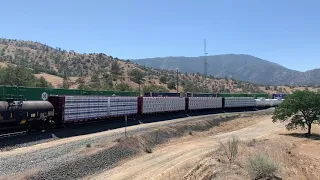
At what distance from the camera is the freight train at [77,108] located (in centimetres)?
2751

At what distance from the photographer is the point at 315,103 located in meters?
45.8

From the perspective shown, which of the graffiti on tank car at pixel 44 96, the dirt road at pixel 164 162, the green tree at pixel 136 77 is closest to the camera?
the dirt road at pixel 164 162

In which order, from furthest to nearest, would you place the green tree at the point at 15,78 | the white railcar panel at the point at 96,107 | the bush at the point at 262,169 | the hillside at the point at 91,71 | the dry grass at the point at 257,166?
1. the hillside at the point at 91,71
2. the green tree at the point at 15,78
3. the white railcar panel at the point at 96,107
4. the dry grass at the point at 257,166
5. the bush at the point at 262,169

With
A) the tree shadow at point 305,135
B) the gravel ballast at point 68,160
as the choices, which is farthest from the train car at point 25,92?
the tree shadow at point 305,135

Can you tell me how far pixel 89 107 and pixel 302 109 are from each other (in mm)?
26664

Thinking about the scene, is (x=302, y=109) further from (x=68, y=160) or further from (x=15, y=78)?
(x=15, y=78)

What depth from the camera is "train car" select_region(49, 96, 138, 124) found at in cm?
3378

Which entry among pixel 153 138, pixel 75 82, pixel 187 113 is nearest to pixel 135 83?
pixel 75 82

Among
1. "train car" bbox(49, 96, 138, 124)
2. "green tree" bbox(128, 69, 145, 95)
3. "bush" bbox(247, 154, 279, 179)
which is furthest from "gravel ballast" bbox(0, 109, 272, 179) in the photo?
"green tree" bbox(128, 69, 145, 95)

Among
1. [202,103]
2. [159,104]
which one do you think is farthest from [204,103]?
[159,104]

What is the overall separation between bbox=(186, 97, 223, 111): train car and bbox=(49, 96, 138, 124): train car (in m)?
16.9

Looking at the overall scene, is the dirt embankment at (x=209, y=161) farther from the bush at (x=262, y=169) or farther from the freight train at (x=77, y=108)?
the freight train at (x=77, y=108)

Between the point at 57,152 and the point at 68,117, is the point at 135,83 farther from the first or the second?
the point at 57,152

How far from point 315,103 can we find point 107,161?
101 ft
